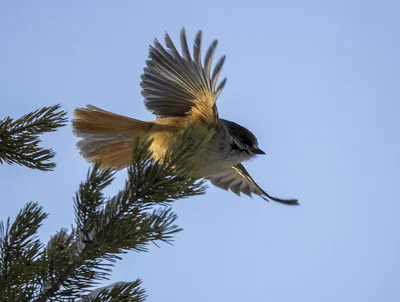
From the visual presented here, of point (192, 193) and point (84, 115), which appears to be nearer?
point (192, 193)

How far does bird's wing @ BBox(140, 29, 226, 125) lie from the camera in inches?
188

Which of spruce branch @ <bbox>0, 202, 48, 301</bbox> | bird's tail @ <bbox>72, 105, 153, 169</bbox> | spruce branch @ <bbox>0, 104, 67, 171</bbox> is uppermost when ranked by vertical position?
bird's tail @ <bbox>72, 105, 153, 169</bbox>

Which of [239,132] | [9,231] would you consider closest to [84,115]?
[239,132]

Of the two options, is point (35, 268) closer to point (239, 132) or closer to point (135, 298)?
point (135, 298)

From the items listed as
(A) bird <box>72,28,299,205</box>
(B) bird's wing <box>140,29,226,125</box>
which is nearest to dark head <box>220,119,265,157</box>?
(A) bird <box>72,28,299,205</box>

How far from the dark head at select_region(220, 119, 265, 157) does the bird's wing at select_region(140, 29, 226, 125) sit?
319mm

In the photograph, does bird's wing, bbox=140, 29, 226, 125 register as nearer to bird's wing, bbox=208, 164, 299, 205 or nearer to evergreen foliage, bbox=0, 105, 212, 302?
bird's wing, bbox=208, 164, 299, 205

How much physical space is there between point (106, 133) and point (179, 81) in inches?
29.4

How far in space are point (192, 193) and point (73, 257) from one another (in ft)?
1.44

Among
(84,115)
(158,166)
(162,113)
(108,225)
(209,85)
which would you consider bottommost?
(108,225)

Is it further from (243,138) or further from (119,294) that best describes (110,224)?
(243,138)

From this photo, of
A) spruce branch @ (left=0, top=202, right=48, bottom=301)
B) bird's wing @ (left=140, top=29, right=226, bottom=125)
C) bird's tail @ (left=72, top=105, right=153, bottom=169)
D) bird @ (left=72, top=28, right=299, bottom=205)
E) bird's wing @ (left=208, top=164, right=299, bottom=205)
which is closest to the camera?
spruce branch @ (left=0, top=202, right=48, bottom=301)

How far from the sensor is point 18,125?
2344 mm

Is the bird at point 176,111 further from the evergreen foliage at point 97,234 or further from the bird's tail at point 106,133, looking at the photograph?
the evergreen foliage at point 97,234
